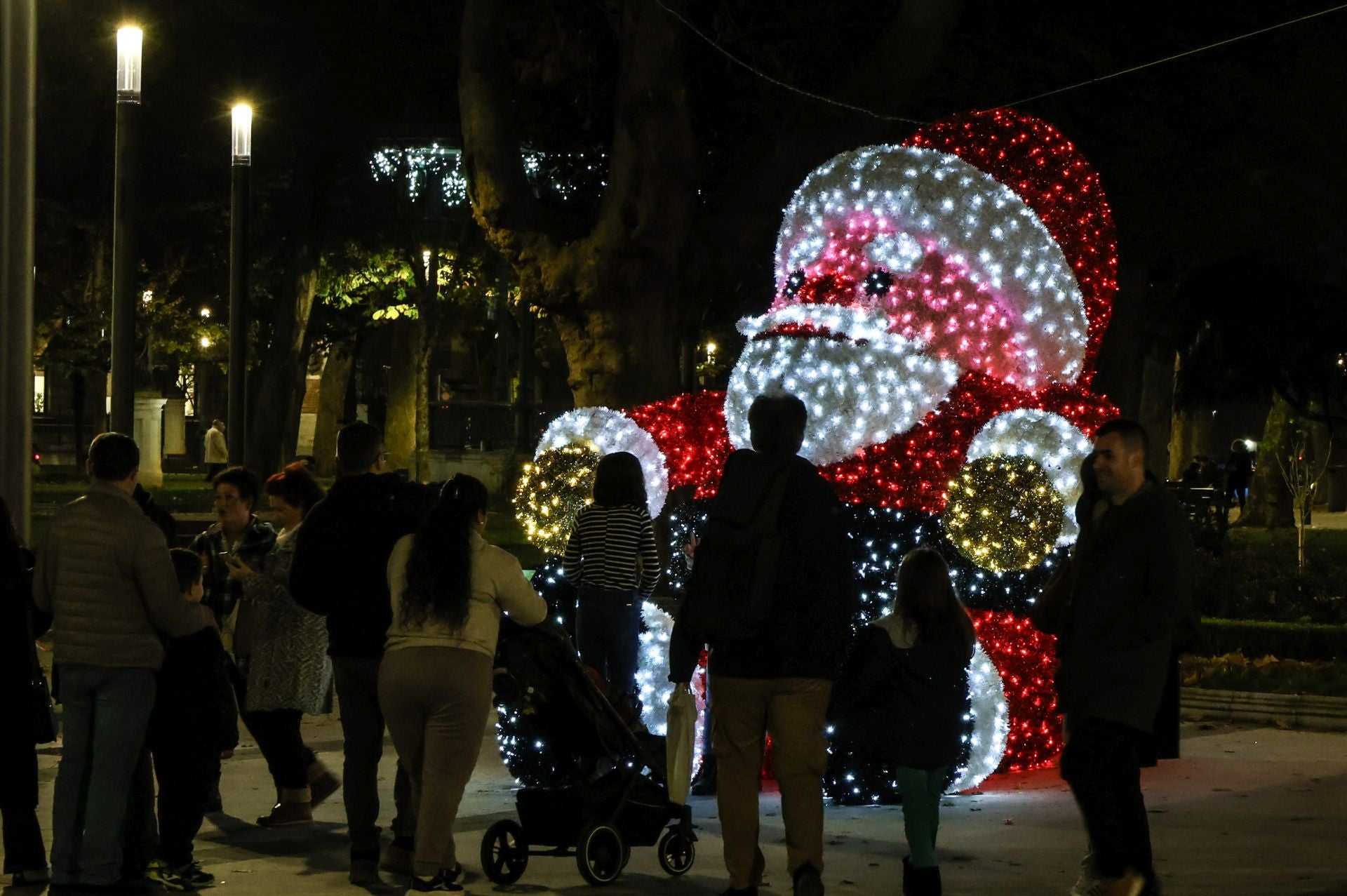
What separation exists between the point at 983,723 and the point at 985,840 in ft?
3.00

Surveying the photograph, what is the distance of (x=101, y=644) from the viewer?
23.0ft

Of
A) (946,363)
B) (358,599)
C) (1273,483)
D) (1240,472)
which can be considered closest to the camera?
(358,599)

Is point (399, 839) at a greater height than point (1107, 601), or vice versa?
point (1107, 601)

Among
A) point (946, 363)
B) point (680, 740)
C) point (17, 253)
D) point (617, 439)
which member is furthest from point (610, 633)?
point (17, 253)

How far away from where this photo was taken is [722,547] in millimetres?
6637

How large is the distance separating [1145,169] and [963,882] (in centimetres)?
1146

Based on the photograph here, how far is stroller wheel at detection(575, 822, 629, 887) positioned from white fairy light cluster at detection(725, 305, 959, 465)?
2190 mm

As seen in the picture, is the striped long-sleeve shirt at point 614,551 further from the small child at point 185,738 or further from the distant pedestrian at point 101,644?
the distant pedestrian at point 101,644

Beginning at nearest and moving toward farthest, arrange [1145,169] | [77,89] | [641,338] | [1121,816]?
[1121,816] < [641,338] < [1145,169] < [77,89]

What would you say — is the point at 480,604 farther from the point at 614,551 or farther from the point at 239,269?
the point at 239,269

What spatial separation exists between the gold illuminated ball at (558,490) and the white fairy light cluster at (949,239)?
4.52 ft

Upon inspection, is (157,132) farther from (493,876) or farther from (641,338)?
(493,876)

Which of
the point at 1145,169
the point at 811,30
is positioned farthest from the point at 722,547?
the point at 1145,169

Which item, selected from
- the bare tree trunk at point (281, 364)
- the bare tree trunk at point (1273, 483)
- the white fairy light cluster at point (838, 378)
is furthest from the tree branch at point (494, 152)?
the bare tree trunk at point (1273, 483)
